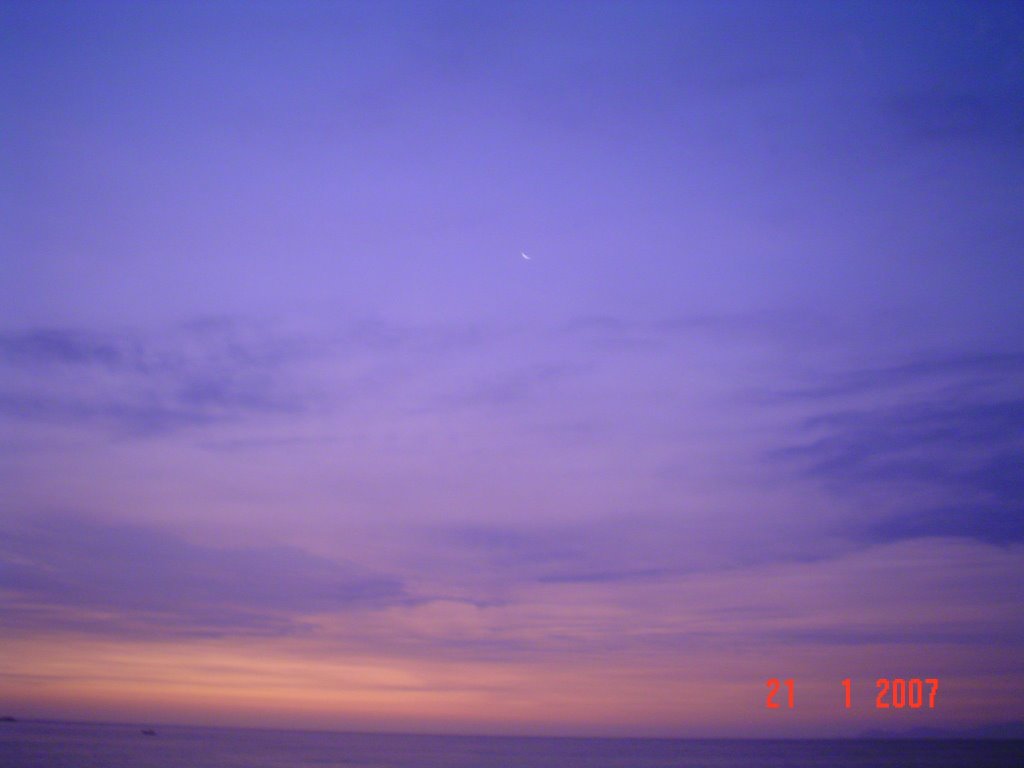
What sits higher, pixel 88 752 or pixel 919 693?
pixel 919 693

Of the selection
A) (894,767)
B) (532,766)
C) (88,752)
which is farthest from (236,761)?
(894,767)

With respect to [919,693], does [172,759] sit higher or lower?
lower

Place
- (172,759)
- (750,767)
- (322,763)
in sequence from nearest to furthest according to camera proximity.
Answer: (172,759), (322,763), (750,767)

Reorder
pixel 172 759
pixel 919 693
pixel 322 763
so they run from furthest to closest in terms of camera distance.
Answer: pixel 322 763
pixel 172 759
pixel 919 693

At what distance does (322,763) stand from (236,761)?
351 inches

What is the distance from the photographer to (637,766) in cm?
8925

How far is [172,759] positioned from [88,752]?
13651 mm

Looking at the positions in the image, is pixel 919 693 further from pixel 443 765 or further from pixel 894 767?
pixel 894 767

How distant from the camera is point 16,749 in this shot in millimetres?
91125

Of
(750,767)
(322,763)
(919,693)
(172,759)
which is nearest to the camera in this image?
(919,693)

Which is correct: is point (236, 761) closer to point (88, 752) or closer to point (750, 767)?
point (88, 752)

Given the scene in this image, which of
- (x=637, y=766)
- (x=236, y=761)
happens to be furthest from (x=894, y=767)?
(x=236, y=761)

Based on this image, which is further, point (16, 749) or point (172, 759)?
point (16, 749)

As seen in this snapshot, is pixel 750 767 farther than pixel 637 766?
Yes
